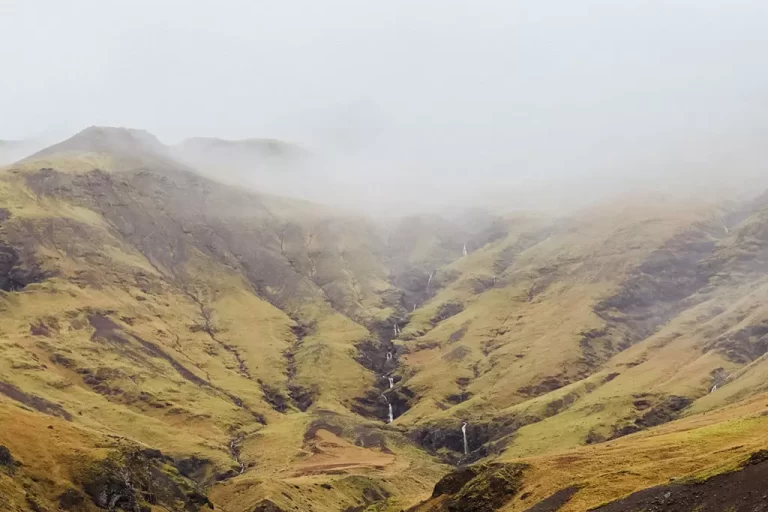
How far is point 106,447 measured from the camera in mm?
159875

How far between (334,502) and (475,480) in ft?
261

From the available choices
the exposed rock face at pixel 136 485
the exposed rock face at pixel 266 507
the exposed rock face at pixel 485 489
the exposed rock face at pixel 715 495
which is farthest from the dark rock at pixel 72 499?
the exposed rock face at pixel 715 495

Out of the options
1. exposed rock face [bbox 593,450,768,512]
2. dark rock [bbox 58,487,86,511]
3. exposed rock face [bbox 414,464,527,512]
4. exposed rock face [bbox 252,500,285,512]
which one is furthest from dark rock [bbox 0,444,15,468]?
exposed rock face [bbox 593,450,768,512]

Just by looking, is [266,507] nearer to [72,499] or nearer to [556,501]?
[72,499]

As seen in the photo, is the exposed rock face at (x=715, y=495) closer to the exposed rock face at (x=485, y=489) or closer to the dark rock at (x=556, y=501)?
the dark rock at (x=556, y=501)

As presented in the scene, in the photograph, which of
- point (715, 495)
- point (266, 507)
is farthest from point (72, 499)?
point (715, 495)

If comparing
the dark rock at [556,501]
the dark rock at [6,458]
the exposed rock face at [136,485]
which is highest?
the dark rock at [6,458]

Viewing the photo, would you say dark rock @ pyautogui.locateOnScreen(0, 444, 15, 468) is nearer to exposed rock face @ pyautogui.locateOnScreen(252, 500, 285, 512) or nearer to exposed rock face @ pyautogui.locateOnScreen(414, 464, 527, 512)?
exposed rock face @ pyautogui.locateOnScreen(252, 500, 285, 512)

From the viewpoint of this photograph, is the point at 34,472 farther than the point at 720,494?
Yes

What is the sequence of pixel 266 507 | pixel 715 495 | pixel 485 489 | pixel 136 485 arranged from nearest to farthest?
pixel 715 495 < pixel 485 489 < pixel 136 485 < pixel 266 507

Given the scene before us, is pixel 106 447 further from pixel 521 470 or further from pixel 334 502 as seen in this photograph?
pixel 521 470

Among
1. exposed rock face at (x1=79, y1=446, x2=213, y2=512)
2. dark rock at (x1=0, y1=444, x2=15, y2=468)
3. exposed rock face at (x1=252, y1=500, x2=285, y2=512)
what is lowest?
exposed rock face at (x1=252, y1=500, x2=285, y2=512)

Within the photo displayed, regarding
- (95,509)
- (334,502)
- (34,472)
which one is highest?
(34,472)

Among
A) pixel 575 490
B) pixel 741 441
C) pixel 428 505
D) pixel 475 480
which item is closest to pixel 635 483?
pixel 575 490
